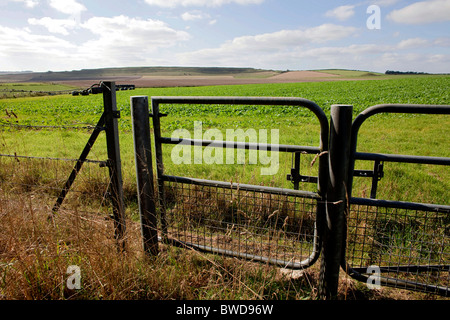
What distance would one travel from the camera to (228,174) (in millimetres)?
5223

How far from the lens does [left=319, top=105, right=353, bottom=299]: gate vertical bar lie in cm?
197

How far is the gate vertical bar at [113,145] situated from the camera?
2.71 m

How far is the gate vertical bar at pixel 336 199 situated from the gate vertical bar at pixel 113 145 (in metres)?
1.69

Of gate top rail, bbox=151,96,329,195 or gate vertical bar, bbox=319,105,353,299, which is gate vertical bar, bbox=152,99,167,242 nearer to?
gate top rail, bbox=151,96,329,195

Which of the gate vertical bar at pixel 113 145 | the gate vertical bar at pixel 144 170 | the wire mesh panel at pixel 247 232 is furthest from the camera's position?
the gate vertical bar at pixel 113 145

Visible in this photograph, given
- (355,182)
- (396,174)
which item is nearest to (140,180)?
(355,182)

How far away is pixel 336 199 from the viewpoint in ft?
6.79

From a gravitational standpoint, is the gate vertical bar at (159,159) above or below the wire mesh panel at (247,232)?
above

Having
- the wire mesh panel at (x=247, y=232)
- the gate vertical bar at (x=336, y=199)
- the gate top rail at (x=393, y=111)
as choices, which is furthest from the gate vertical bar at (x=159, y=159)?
the gate top rail at (x=393, y=111)

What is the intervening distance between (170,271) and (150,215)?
0.54m

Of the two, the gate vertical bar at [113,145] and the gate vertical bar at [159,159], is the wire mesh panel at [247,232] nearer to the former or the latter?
the gate vertical bar at [159,159]

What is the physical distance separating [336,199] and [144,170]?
158 centimetres

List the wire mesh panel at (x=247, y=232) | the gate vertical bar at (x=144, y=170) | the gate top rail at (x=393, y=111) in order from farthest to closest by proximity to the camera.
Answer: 1. the gate vertical bar at (x=144, y=170)
2. the wire mesh panel at (x=247, y=232)
3. the gate top rail at (x=393, y=111)

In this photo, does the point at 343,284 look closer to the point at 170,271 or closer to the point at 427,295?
the point at 427,295
